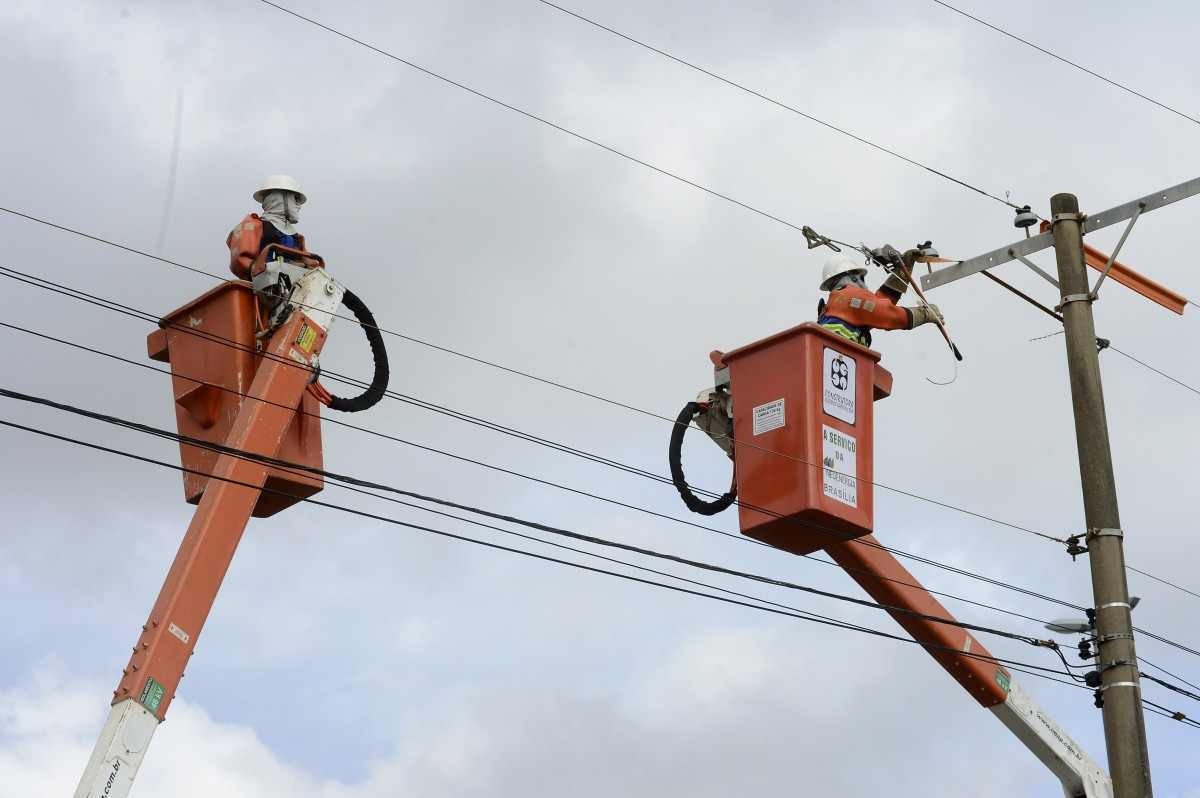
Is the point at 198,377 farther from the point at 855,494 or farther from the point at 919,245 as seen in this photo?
the point at 919,245

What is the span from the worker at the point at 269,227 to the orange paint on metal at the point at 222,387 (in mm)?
294

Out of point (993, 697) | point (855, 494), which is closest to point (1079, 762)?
point (993, 697)

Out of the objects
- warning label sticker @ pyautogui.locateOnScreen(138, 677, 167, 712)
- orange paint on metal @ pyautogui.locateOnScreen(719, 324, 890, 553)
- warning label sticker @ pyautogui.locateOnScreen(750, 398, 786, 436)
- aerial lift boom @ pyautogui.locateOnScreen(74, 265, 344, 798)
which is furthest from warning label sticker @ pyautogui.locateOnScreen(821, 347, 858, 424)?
warning label sticker @ pyautogui.locateOnScreen(138, 677, 167, 712)

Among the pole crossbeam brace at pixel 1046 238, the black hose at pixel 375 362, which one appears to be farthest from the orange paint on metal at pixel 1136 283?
the black hose at pixel 375 362

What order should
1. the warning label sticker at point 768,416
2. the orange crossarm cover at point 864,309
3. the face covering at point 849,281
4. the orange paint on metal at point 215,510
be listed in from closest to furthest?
the orange paint on metal at point 215,510
the warning label sticker at point 768,416
the orange crossarm cover at point 864,309
the face covering at point 849,281

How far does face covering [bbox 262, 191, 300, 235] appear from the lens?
45.2ft

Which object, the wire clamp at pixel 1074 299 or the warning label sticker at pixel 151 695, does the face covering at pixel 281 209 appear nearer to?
the warning label sticker at pixel 151 695

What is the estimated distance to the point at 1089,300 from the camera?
14.4m

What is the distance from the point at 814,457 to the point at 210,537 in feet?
13.2

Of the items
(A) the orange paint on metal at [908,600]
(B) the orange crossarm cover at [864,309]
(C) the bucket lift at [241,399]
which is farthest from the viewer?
(B) the orange crossarm cover at [864,309]

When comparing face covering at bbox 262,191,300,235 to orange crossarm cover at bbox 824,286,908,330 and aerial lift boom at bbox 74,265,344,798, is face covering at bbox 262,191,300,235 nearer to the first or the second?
aerial lift boom at bbox 74,265,344,798

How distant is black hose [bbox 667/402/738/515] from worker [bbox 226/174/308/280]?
2.96 meters

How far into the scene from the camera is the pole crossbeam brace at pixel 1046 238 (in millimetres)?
14320

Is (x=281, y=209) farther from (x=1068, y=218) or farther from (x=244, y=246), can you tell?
(x=1068, y=218)
